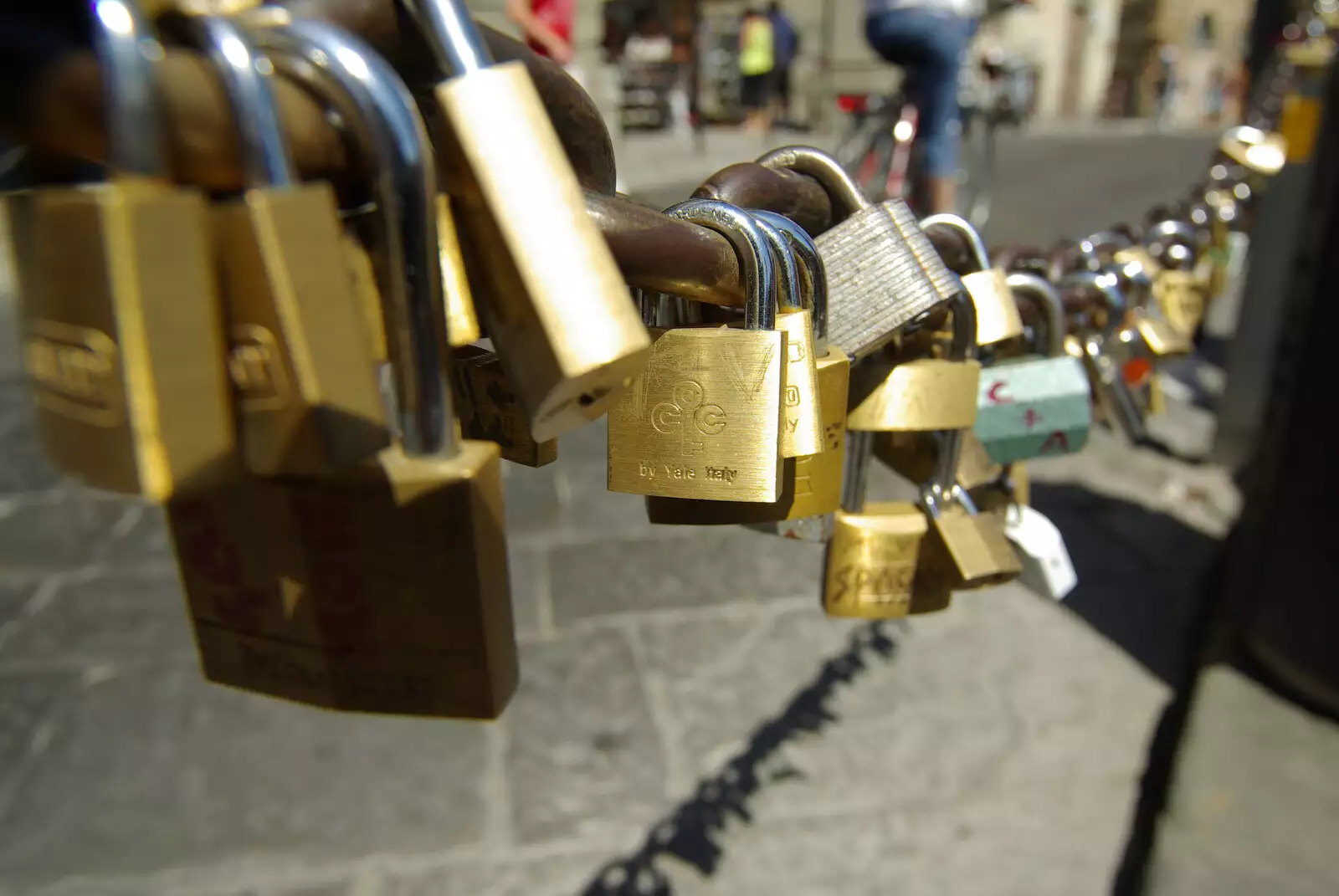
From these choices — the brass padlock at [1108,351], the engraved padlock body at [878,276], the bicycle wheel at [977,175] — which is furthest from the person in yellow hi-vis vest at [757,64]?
the engraved padlock body at [878,276]

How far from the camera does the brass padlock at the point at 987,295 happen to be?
23.7 inches

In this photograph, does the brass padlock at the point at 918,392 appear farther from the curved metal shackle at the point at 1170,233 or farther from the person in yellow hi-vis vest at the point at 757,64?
the person in yellow hi-vis vest at the point at 757,64

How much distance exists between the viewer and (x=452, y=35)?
33 cm

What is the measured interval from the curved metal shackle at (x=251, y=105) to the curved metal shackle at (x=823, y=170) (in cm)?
33

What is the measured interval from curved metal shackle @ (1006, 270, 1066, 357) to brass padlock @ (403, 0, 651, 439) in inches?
18.4

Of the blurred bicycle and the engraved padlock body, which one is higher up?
the engraved padlock body

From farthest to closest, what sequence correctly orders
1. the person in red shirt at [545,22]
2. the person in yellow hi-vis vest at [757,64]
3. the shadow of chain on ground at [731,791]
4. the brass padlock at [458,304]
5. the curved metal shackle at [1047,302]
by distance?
1. the person in yellow hi-vis vest at [757,64]
2. the person in red shirt at [545,22]
3. the shadow of chain on ground at [731,791]
4. the curved metal shackle at [1047,302]
5. the brass padlock at [458,304]

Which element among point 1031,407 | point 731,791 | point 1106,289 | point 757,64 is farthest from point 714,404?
point 757,64

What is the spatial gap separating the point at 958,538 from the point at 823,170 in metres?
0.24

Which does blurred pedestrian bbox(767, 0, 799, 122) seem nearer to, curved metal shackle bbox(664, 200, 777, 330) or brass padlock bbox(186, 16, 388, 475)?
curved metal shackle bbox(664, 200, 777, 330)

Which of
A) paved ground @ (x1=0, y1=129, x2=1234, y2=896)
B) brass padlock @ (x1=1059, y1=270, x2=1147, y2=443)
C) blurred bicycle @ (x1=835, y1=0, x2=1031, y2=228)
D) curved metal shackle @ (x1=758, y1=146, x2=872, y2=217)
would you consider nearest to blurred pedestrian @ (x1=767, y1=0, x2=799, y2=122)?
blurred bicycle @ (x1=835, y1=0, x2=1031, y2=228)

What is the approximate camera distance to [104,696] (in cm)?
187

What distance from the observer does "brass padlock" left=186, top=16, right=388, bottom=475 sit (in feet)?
0.88

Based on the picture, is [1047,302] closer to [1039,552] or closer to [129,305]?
[1039,552]
